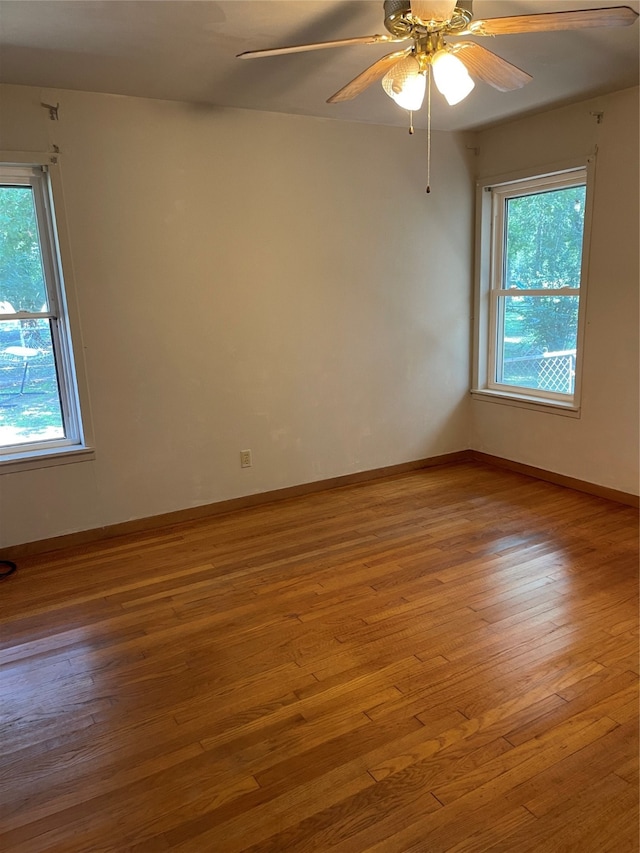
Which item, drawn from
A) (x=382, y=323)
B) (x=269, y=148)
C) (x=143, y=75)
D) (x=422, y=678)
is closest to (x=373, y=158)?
(x=269, y=148)

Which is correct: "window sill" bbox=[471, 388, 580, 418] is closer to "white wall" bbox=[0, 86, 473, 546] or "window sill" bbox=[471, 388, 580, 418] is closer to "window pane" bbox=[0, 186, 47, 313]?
"white wall" bbox=[0, 86, 473, 546]

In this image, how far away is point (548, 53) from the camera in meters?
2.78

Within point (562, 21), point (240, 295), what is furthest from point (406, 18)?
point (240, 295)

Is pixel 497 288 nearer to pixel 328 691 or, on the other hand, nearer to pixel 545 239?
pixel 545 239

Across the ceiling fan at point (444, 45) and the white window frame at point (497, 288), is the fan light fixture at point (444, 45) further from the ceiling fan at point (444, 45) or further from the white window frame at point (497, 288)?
the white window frame at point (497, 288)

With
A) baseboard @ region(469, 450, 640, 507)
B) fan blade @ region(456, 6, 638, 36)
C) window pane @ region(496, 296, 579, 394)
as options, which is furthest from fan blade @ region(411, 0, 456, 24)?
baseboard @ region(469, 450, 640, 507)

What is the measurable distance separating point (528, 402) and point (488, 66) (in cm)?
268

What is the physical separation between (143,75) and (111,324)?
1296mm

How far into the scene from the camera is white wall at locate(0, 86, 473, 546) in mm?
3277

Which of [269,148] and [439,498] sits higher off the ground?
[269,148]

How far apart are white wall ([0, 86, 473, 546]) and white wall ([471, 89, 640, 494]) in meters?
0.66

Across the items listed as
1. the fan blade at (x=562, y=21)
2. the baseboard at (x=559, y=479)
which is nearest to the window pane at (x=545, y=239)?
the baseboard at (x=559, y=479)

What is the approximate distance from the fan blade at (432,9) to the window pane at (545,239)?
2.46 meters

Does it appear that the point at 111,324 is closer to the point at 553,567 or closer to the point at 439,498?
the point at 439,498
